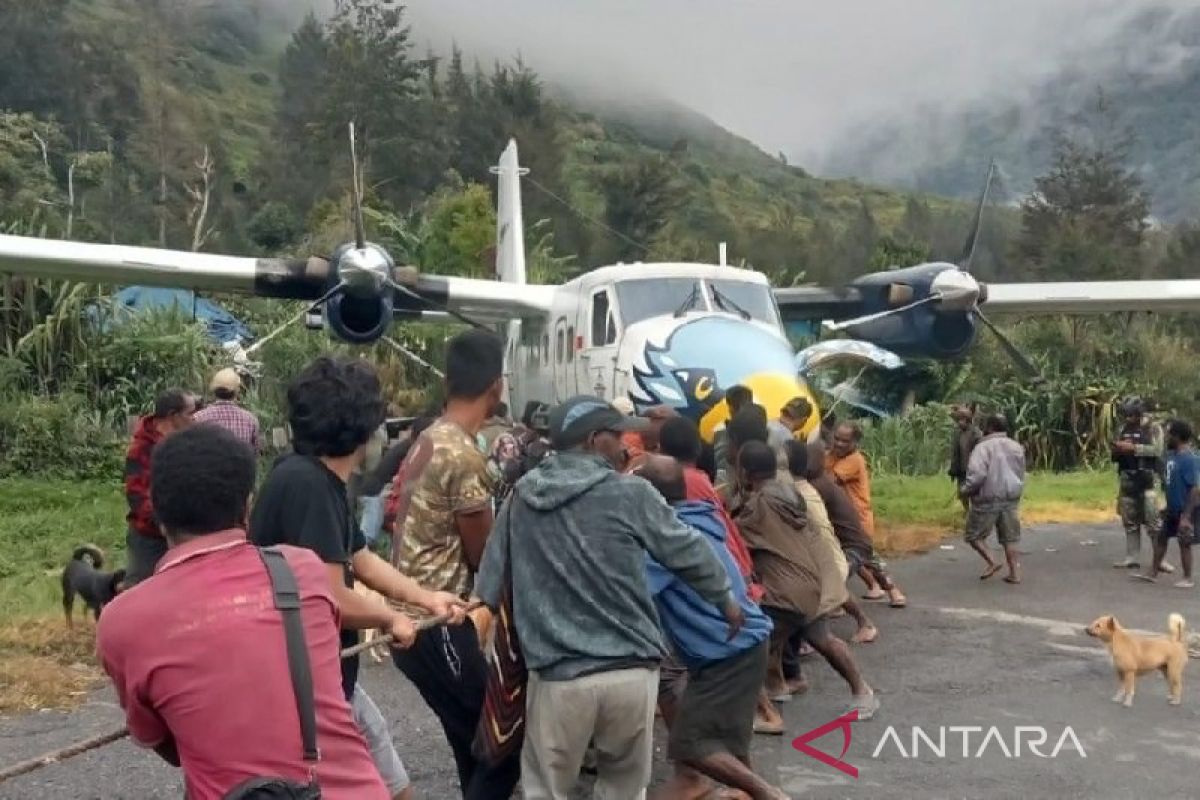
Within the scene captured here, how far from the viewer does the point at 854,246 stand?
5800 cm

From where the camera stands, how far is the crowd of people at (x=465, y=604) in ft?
7.70

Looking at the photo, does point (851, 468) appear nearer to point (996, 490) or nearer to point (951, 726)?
point (996, 490)

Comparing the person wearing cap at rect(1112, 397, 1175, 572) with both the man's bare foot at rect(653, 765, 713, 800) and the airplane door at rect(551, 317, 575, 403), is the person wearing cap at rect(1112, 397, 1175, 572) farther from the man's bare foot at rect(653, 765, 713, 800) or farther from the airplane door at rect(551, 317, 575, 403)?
the man's bare foot at rect(653, 765, 713, 800)

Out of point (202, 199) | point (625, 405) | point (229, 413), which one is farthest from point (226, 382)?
point (202, 199)

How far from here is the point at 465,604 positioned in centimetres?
396

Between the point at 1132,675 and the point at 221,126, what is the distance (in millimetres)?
82410

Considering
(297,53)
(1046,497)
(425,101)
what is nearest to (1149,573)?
(1046,497)

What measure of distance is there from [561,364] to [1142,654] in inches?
282

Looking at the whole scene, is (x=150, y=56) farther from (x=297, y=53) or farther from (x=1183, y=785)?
(x=1183, y=785)

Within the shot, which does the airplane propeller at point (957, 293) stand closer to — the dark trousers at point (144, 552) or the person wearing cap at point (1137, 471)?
the person wearing cap at point (1137, 471)

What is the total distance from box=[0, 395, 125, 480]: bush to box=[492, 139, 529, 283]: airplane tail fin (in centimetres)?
617

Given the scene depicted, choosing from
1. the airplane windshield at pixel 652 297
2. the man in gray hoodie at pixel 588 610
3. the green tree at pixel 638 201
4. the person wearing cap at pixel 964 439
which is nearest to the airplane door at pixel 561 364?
the airplane windshield at pixel 652 297

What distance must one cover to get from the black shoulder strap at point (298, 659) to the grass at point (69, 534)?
5102mm

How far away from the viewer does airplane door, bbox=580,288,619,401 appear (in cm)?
1137
